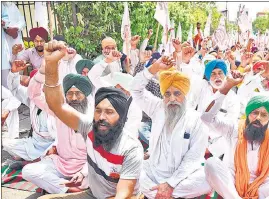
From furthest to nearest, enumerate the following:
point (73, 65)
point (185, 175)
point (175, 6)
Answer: point (175, 6), point (73, 65), point (185, 175)

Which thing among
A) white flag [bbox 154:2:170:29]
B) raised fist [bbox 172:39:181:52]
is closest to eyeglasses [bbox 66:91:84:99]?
raised fist [bbox 172:39:181:52]

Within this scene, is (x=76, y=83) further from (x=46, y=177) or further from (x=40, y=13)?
(x=40, y=13)

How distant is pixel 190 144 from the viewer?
10.4 ft

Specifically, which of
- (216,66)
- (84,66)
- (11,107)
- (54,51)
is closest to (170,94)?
(54,51)

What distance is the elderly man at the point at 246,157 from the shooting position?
2.86m

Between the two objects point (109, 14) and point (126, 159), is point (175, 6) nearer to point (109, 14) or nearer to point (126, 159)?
point (109, 14)

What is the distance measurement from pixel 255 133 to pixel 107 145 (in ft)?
4.10

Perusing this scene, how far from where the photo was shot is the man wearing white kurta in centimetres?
408

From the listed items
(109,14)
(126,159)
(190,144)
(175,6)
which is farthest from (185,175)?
(175,6)

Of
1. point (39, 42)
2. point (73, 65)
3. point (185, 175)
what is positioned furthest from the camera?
point (39, 42)

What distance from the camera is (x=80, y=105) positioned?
335 centimetres

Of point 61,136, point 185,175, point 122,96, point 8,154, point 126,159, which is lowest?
point 8,154

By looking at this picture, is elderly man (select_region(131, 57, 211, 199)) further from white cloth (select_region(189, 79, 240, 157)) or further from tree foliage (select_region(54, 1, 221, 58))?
tree foliage (select_region(54, 1, 221, 58))

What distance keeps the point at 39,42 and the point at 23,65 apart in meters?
2.45
